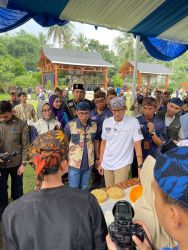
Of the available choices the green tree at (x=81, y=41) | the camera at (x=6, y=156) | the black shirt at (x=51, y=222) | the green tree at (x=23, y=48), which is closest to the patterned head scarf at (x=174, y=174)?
the black shirt at (x=51, y=222)

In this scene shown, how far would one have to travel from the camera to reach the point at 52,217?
97cm

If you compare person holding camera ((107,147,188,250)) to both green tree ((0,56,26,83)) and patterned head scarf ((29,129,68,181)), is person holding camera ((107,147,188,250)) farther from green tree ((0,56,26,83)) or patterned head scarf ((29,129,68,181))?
green tree ((0,56,26,83))

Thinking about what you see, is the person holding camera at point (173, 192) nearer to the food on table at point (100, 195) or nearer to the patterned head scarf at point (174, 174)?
the patterned head scarf at point (174, 174)

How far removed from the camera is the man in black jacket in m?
0.97

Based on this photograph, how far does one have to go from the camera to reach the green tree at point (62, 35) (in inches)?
1897

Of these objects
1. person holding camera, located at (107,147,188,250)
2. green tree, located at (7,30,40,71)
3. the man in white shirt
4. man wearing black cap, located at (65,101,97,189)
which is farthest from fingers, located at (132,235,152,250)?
green tree, located at (7,30,40,71)

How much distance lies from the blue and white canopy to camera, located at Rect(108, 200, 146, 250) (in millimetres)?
2880

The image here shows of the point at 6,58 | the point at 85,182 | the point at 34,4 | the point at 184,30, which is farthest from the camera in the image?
the point at 6,58

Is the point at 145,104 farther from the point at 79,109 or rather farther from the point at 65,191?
the point at 65,191

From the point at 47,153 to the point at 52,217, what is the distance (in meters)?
0.28

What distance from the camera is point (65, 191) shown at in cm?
102

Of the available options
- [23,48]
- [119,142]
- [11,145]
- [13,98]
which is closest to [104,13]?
[119,142]

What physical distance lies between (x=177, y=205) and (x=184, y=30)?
508cm

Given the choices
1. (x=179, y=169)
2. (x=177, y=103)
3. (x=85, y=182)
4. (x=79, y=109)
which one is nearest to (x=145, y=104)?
(x=177, y=103)
